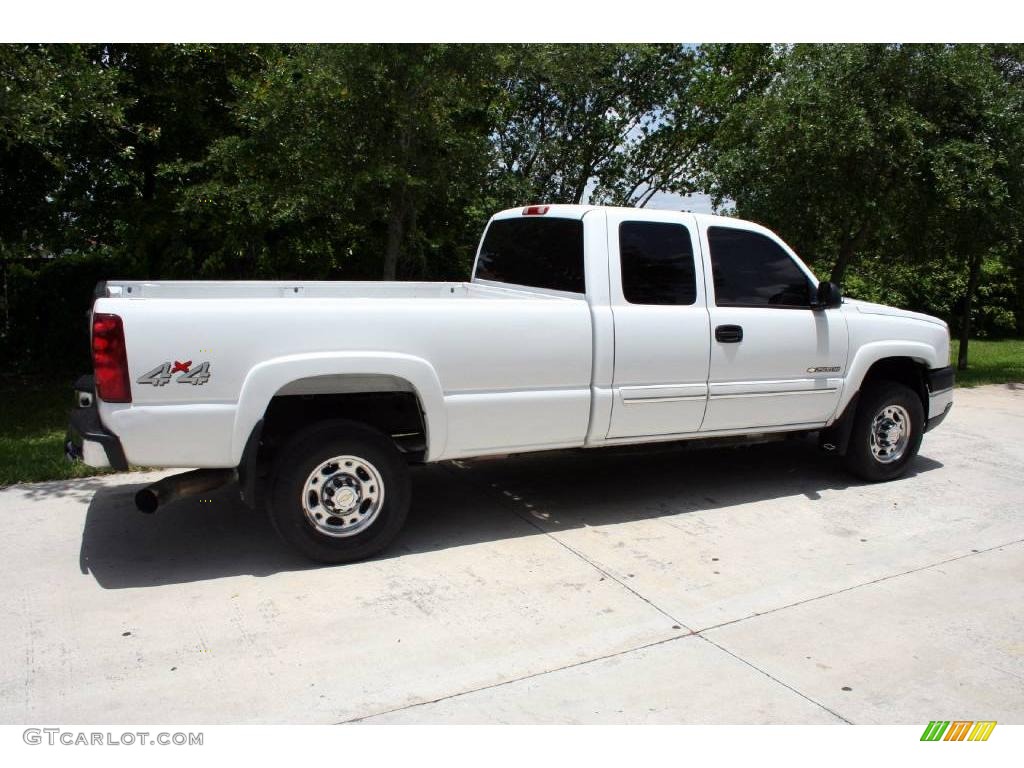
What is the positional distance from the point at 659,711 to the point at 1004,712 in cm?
140

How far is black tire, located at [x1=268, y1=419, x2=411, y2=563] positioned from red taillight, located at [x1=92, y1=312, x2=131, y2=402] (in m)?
0.89

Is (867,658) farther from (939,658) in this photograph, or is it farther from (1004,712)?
(1004,712)

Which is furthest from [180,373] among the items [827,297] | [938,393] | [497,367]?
[938,393]

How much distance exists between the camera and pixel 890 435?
680 cm

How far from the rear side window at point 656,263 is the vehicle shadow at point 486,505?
1.04 m

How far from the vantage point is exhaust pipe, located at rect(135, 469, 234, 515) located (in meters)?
4.58

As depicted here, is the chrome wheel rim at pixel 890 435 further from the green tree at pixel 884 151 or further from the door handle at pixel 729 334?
the green tree at pixel 884 151

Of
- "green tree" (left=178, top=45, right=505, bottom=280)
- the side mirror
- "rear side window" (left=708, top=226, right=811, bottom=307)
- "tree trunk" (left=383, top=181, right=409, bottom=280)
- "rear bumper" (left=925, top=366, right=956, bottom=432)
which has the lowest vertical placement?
"rear bumper" (left=925, top=366, right=956, bottom=432)

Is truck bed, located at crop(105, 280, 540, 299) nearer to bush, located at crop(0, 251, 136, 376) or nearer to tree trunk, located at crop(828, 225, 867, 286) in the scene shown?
bush, located at crop(0, 251, 136, 376)

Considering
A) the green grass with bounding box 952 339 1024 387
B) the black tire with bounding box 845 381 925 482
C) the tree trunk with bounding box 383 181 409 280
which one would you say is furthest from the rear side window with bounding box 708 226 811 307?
the green grass with bounding box 952 339 1024 387

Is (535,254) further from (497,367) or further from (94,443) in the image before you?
(94,443)

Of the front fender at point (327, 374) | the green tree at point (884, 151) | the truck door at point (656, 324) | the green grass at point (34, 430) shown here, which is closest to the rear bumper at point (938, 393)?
the truck door at point (656, 324)

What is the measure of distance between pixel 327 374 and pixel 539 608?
1648 mm

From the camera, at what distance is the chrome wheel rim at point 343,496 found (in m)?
4.80
